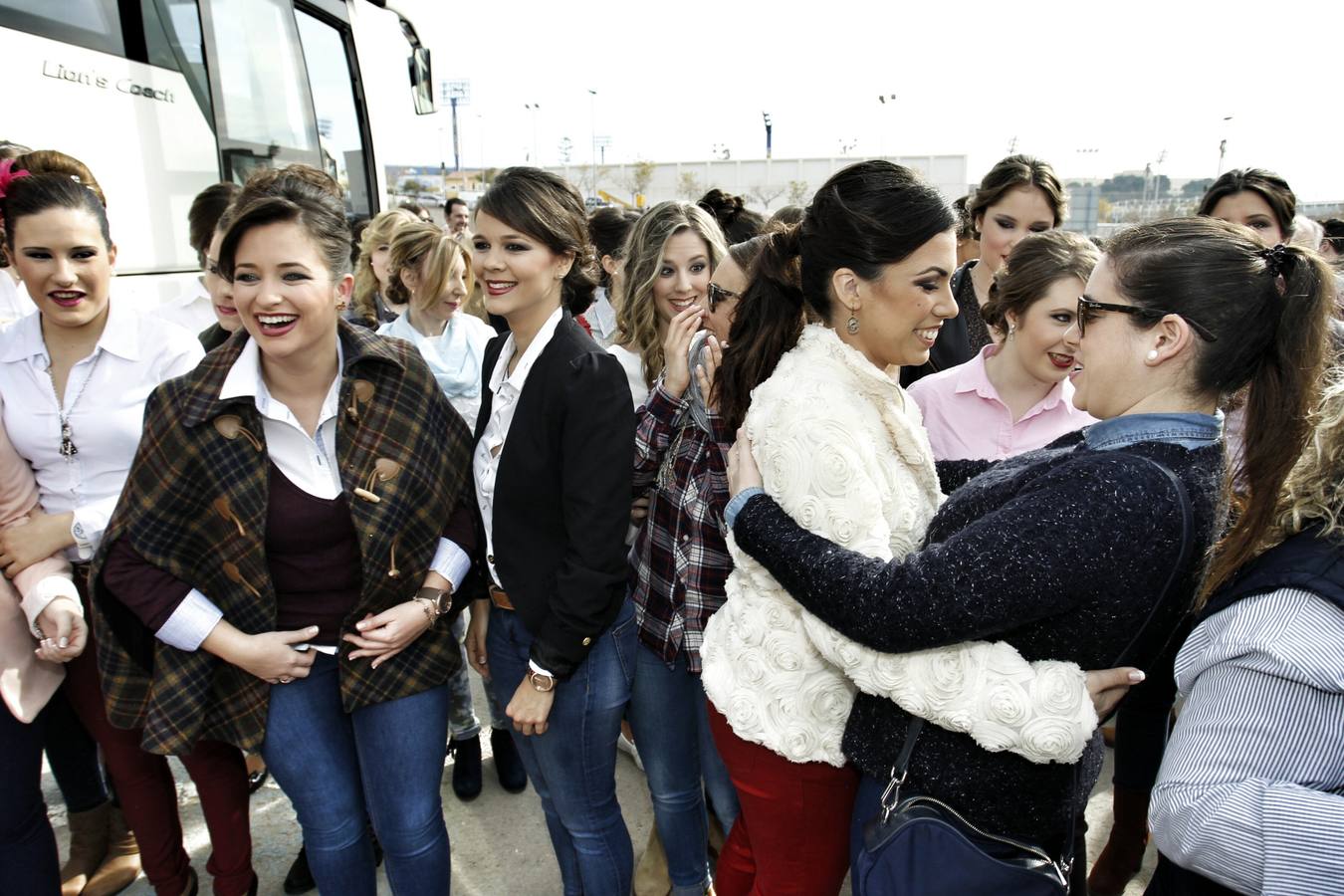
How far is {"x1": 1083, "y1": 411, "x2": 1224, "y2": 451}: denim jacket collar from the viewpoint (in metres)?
1.30

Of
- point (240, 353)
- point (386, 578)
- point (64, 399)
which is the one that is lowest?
point (386, 578)

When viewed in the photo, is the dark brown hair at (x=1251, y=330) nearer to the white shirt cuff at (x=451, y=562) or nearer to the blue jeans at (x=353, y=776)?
the white shirt cuff at (x=451, y=562)

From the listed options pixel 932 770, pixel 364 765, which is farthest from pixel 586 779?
pixel 932 770

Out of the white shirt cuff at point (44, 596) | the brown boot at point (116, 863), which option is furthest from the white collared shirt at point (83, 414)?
the brown boot at point (116, 863)

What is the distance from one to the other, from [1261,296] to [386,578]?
187 centimetres

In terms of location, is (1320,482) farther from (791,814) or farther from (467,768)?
(467,768)

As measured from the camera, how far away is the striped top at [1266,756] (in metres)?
1.05

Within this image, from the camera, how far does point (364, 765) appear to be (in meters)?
2.04

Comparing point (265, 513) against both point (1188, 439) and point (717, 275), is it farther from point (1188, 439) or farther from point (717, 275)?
point (1188, 439)

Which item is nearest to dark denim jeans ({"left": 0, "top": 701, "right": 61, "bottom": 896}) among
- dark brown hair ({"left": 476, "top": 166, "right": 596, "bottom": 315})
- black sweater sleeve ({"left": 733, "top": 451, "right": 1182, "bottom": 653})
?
dark brown hair ({"left": 476, "top": 166, "right": 596, "bottom": 315})

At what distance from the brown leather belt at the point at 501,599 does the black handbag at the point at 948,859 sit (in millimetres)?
1044

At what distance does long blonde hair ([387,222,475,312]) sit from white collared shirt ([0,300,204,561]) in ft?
4.90

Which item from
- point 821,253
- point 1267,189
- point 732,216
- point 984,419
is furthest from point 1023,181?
point 821,253

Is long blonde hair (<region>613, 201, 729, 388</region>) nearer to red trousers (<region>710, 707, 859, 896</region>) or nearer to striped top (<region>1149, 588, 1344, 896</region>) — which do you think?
red trousers (<region>710, 707, 859, 896</region>)
